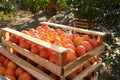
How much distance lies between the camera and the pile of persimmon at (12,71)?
200 cm

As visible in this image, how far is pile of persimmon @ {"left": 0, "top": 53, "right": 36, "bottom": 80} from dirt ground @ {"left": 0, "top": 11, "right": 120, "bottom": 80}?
2.31 meters

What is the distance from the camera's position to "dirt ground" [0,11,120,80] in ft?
14.0

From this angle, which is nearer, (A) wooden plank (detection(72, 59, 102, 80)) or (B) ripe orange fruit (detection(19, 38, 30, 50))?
(A) wooden plank (detection(72, 59, 102, 80))

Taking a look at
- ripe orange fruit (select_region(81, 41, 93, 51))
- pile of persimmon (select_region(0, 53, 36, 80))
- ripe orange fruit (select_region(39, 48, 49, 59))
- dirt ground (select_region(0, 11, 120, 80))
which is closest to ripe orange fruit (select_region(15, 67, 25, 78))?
pile of persimmon (select_region(0, 53, 36, 80))

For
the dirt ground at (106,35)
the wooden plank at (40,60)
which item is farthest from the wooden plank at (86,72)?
the dirt ground at (106,35)

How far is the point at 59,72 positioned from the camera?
5.66 feet

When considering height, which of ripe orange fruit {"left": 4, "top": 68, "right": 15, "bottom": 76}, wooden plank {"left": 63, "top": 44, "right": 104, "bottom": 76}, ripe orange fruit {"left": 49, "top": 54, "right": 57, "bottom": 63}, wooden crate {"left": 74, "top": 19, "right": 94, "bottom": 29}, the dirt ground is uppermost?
ripe orange fruit {"left": 49, "top": 54, "right": 57, "bottom": 63}

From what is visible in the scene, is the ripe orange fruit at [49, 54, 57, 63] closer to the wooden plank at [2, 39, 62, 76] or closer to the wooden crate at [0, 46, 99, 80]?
the wooden plank at [2, 39, 62, 76]

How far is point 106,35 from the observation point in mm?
6453

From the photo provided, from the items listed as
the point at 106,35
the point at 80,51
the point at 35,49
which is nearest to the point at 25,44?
the point at 35,49

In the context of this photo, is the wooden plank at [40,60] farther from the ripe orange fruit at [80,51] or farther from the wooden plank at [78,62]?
the ripe orange fruit at [80,51]

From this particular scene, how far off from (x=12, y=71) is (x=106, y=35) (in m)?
4.78

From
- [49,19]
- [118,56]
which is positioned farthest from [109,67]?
[49,19]

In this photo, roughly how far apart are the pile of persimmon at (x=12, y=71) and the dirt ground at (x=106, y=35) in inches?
91.0
